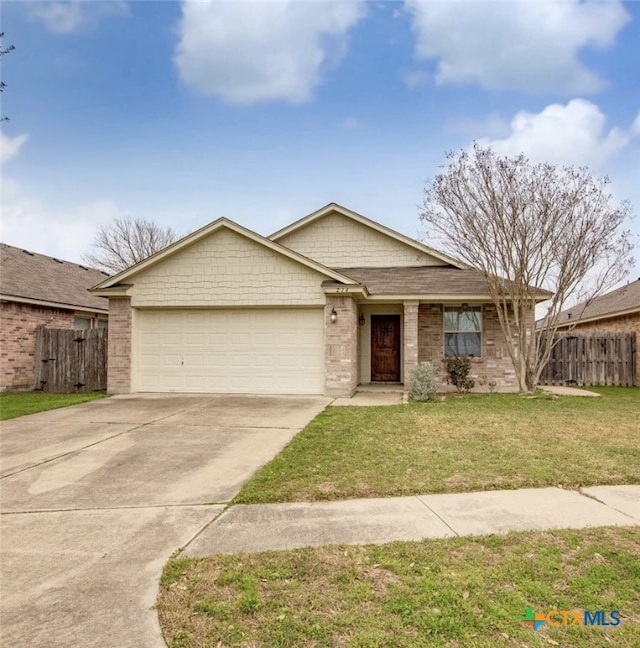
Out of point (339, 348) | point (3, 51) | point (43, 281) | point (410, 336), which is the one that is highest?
point (3, 51)

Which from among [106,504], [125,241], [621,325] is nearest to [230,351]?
[106,504]

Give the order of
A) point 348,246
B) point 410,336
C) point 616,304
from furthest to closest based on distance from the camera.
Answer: point 616,304 → point 348,246 → point 410,336

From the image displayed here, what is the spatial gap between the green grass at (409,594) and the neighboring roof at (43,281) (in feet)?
47.1

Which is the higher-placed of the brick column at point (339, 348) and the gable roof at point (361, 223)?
the gable roof at point (361, 223)

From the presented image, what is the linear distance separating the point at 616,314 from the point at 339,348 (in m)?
12.1

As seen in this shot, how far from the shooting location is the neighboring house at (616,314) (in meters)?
16.3

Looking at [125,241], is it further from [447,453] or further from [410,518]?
[410,518]

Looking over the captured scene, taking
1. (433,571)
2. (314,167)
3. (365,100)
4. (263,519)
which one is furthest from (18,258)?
(433,571)

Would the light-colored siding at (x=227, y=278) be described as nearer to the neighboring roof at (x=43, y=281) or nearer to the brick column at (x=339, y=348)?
the brick column at (x=339, y=348)

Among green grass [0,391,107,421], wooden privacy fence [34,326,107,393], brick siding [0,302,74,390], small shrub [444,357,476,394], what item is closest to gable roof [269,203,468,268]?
small shrub [444,357,476,394]

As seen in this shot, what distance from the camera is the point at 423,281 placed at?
14.2 m

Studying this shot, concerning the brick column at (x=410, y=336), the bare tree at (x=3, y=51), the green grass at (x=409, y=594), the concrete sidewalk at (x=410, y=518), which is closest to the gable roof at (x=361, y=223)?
the brick column at (x=410, y=336)

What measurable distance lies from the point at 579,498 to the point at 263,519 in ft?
10.1

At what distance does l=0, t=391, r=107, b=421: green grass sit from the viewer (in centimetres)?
978
